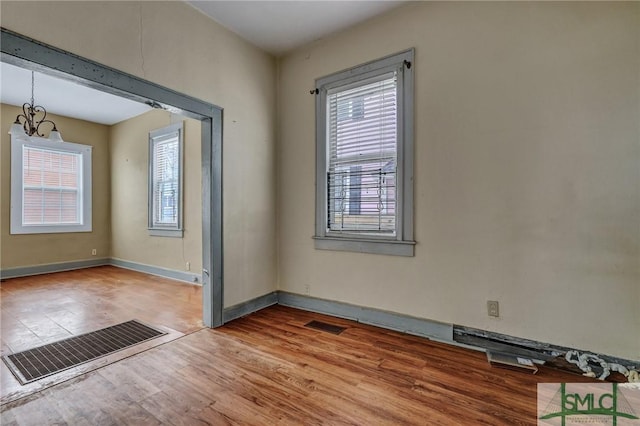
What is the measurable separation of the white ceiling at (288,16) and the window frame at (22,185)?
146 inches

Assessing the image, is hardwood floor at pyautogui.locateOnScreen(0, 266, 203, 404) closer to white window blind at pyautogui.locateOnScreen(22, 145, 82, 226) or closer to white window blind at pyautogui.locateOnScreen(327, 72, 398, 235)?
white window blind at pyautogui.locateOnScreen(22, 145, 82, 226)

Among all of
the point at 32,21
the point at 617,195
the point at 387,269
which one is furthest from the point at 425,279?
the point at 32,21

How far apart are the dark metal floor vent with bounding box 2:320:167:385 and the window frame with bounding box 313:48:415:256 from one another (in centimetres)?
202

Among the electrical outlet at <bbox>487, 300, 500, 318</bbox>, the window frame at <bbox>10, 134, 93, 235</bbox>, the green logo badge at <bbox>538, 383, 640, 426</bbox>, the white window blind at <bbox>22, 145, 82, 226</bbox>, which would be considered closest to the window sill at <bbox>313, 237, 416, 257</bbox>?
the electrical outlet at <bbox>487, 300, 500, 318</bbox>

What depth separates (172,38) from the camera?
2.62 metres

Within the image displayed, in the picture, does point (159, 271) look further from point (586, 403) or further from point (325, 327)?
point (586, 403)

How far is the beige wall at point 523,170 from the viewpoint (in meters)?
2.03

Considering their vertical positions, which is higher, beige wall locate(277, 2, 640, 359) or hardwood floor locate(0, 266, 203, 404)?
beige wall locate(277, 2, 640, 359)

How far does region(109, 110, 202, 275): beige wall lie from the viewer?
15.5ft

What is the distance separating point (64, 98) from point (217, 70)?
3.61m

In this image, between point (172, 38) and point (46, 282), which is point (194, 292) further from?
point (172, 38)

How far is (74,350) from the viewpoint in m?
2.45

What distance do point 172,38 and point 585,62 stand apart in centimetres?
334

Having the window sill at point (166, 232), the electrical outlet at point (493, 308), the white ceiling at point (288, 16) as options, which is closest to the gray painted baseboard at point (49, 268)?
the window sill at point (166, 232)
